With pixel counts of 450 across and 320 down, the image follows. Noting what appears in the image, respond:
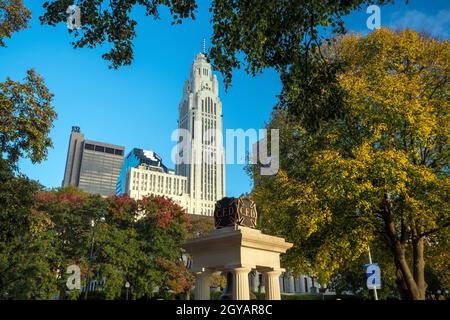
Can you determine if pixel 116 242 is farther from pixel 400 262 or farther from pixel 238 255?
pixel 238 255

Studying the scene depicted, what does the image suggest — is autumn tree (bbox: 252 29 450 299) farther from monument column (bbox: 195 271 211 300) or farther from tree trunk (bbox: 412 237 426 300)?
monument column (bbox: 195 271 211 300)

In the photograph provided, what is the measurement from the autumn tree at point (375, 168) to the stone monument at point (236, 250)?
8215 millimetres

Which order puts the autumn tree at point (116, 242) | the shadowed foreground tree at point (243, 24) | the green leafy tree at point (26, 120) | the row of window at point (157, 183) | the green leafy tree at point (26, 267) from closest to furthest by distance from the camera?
the shadowed foreground tree at point (243, 24) < the green leafy tree at point (26, 120) < the green leafy tree at point (26, 267) < the autumn tree at point (116, 242) < the row of window at point (157, 183)

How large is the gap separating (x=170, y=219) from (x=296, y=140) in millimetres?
27733

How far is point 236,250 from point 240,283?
774 millimetres

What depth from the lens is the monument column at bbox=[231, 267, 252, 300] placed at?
8797mm

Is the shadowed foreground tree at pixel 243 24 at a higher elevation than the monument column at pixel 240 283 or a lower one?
higher

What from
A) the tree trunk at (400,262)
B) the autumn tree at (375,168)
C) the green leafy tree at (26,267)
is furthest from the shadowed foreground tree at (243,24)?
the green leafy tree at (26,267)

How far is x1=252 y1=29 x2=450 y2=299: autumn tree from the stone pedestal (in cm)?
851

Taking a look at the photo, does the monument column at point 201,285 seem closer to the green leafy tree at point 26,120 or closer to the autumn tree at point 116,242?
the green leafy tree at point 26,120

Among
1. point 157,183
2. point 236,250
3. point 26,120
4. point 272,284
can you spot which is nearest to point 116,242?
point 26,120

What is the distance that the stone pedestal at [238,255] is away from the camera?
8.84 meters

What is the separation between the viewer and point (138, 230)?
47.0 meters
